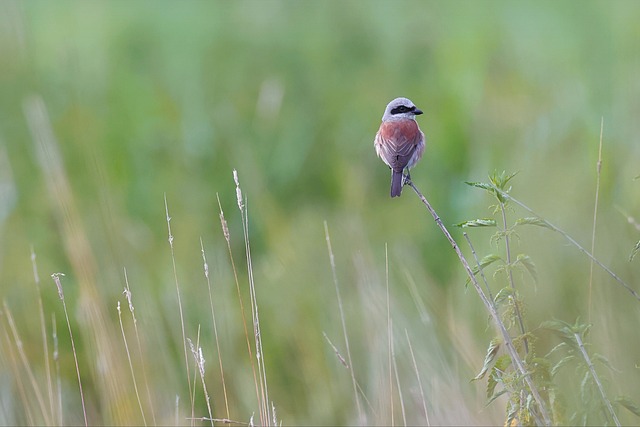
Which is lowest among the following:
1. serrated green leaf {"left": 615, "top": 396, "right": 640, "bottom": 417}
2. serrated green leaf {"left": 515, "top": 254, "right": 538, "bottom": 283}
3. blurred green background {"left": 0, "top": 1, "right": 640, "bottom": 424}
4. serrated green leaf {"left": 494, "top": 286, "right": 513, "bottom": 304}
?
blurred green background {"left": 0, "top": 1, "right": 640, "bottom": 424}

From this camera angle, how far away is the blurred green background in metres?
3.21

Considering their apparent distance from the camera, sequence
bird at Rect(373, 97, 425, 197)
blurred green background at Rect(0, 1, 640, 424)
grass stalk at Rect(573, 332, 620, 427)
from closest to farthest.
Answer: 1. grass stalk at Rect(573, 332, 620, 427)
2. bird at Rect(373, 97, 425, 197)
3. blurred green background at Rect(0, 1, 640, 424)

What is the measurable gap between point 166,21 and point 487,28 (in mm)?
2150

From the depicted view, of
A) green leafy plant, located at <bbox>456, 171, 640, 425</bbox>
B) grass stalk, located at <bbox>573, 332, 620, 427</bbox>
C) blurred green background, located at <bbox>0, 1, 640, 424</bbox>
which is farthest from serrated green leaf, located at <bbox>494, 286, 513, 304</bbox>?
blurred green background, located at <bbox>0, 1, 640, 424</bbox>

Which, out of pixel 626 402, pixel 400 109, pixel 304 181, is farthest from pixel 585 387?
pixel 304 181

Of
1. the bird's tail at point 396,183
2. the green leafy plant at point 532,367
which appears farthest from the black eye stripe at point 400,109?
the green leafy plant at point 532,367

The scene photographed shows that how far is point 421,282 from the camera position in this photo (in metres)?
3.88

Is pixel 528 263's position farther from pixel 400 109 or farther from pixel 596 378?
pixel 400 109

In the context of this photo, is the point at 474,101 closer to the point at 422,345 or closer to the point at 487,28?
the point at 487,28

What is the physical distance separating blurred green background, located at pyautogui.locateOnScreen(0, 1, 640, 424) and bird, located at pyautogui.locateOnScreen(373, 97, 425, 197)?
38 cm

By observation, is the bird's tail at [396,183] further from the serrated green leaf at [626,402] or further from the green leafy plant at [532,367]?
the serrated green leaf at [626,402]

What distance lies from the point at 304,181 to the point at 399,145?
2.36 meters

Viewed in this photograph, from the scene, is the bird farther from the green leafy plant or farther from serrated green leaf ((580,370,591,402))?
serrated green leaf ((580,370,591,402))

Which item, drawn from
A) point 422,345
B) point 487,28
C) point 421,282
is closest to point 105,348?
point 422,345
